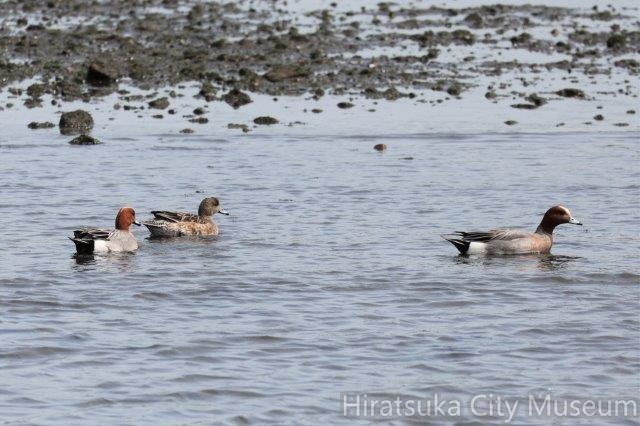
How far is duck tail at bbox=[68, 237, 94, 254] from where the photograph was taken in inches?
683

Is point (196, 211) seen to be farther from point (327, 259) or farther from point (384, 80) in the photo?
point (384, 80)

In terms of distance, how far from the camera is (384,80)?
109 ft

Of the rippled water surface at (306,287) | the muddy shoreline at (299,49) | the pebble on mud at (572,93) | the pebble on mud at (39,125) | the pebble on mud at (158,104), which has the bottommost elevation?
the rippled water surface at (306,287)

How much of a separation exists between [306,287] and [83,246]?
3.33 meters

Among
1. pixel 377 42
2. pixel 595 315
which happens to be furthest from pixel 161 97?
pixel 595 315

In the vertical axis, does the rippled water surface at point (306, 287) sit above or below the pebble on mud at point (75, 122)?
below

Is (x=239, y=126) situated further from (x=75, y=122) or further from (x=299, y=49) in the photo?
(x=299, y=49)

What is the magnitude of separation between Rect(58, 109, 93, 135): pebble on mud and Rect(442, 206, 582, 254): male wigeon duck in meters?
11.9

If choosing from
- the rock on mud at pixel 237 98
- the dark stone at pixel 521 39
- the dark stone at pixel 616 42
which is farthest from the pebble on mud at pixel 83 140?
the dark stone at pixel 616 42

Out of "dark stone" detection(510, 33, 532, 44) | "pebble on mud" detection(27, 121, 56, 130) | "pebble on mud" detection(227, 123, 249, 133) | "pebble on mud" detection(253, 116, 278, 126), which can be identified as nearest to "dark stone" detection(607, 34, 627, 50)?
"dark stone" detection(510, 33, 532, 44)

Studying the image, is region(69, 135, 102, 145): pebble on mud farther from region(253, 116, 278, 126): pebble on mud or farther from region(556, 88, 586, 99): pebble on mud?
region(556, 88, 586, 99): pebble on mud

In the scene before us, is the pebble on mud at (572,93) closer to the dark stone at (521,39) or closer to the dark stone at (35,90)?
the dark stone at (521,39)

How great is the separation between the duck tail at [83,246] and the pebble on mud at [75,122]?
10.6 m

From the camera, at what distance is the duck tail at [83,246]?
17344 mm
